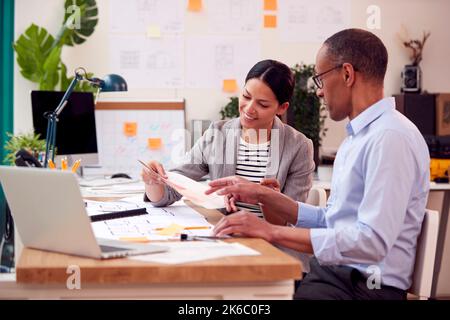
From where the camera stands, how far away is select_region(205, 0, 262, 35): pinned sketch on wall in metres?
4.49

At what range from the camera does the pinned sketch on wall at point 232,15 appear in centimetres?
449

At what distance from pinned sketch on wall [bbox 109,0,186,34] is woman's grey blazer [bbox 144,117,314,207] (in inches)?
76.7

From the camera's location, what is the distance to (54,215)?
136 cm

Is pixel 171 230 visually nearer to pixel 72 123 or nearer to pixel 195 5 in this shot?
pixel 72 123

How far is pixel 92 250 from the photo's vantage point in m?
1.36

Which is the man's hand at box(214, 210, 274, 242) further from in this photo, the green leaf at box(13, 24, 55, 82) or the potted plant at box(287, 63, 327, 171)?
the green leaf at box(13, 24, 55, 82)

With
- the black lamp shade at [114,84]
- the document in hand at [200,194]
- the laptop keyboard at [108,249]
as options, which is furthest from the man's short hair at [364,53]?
the black lamp shade at [114,84]

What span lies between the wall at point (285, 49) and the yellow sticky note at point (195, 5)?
4 cm

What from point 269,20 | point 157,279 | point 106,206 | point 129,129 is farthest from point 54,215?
point 269,20

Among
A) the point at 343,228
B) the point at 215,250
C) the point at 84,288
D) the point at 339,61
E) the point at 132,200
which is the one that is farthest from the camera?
the point at 132,200

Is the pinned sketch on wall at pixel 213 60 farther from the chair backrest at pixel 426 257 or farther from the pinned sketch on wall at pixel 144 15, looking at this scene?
the chair backrest at pixel 426 257

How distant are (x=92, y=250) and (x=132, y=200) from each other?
3.59 feet
